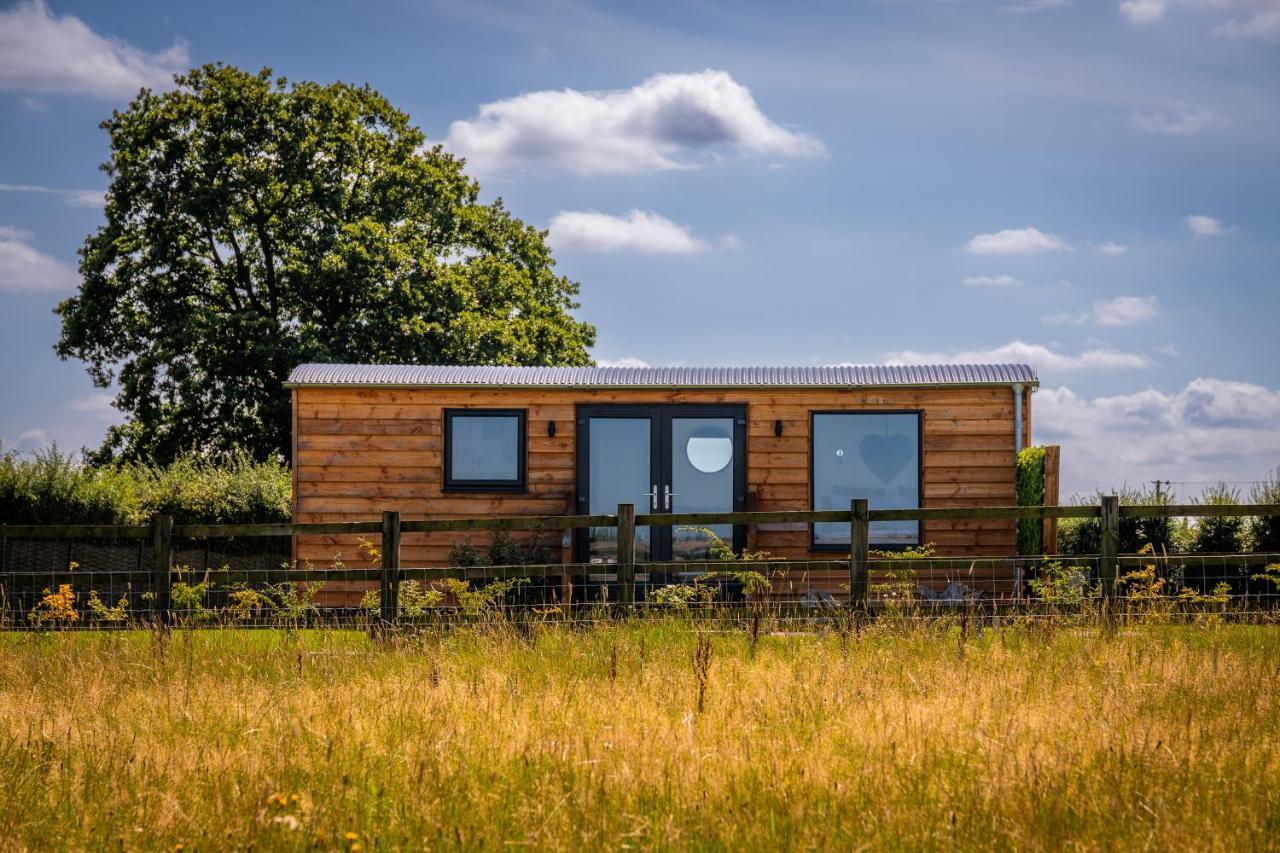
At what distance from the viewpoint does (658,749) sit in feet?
15.4

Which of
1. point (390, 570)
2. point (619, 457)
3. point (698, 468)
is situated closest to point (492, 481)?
point (619, 457)

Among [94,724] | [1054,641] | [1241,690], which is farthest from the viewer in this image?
[1054,641]

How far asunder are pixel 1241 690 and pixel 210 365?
2037 cm

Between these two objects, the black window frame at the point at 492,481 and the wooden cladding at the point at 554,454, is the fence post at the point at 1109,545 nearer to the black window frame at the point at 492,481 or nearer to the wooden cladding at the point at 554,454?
the wooden cladding at the point at 554,454

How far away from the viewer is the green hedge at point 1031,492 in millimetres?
12062

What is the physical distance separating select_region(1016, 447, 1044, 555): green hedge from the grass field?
4.89 metres

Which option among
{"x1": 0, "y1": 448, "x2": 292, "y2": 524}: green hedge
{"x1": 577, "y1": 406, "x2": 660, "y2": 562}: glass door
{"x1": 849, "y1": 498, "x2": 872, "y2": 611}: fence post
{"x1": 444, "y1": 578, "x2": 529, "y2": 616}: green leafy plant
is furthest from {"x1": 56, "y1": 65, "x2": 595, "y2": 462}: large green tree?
{"x1": 849, "y1": 498, "x2": 872, "y2": 611}: fence post

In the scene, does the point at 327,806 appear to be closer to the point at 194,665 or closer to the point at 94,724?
the point at 94,724

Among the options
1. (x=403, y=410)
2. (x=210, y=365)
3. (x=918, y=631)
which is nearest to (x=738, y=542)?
(x=403, y=410)

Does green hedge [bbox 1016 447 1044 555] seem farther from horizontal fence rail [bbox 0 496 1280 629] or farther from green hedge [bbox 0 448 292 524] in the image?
green hedge [bbox 0 448 292 524]

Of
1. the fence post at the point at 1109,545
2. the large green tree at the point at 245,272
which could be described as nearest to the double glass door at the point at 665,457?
the fence post at the point at 1109,545

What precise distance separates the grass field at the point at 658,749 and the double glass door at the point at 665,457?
18.2ft

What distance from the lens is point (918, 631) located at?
751 cm

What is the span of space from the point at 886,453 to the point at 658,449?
8.03 ft
